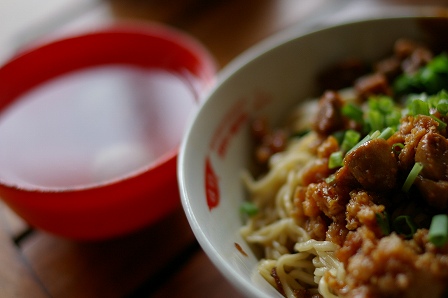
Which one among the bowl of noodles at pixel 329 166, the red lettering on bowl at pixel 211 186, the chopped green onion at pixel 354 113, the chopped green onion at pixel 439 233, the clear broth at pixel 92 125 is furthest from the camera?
the clear broth at pixel 92 125

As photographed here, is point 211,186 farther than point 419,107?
Yes

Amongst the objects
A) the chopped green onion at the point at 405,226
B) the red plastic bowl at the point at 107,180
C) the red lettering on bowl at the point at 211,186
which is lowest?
the chopped green onion at the point at 405,226

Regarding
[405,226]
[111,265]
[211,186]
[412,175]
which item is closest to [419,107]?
[412,175]

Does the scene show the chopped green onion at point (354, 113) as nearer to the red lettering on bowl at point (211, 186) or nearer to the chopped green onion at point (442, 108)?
the chopped green onion at point (442, 108)

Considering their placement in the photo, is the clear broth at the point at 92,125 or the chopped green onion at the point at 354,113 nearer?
the chopped green onion at the point at 354,113

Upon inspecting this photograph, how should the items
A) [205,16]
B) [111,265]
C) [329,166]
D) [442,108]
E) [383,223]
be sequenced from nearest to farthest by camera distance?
[383,223]
[442,108]
[329,166]
[111,265]
[205,16]

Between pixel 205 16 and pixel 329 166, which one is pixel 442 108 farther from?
pixel 205 16

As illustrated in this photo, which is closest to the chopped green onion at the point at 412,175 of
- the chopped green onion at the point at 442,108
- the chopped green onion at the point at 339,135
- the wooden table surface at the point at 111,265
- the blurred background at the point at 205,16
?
the chopped green onion at the point at 442,108
